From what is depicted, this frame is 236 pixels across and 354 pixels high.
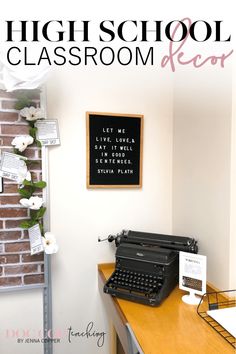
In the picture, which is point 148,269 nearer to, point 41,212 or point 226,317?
point 226,317

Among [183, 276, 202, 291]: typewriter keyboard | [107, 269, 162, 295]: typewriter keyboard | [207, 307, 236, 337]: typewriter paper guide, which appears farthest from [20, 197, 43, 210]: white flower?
[207, 307, 236, 337]: typewriter paper guide

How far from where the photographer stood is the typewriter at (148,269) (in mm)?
1271

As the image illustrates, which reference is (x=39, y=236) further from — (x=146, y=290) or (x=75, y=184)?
(x=146, y=290)

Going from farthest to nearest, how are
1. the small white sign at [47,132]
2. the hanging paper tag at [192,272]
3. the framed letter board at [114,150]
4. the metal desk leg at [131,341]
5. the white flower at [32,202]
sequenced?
1. the framed letter board at [114,150]
2. the small white sign at [47,132]
3. the white flower at [32,202]
4. the hanging paper tag at [192,272]
5. the metal desk leg at [131,341]

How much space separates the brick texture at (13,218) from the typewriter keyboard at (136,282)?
51 cm

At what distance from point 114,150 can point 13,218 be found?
75 centimetres

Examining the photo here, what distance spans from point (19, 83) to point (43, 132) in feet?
0.99

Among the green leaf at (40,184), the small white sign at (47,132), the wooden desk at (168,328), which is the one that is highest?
the small white sign at (47,132)

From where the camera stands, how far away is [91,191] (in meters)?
1.70

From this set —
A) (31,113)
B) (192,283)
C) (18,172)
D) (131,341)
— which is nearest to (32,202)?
(18,172)

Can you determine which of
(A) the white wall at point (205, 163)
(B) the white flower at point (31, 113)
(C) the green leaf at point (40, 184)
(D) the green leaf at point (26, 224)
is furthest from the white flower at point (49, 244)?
(A) the white wall at point (205, 163)

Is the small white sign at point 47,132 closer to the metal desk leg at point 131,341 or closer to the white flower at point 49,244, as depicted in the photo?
the white flower at point 49,244

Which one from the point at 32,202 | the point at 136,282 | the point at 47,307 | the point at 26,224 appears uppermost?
the point at 32,202

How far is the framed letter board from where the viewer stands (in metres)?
1.67
